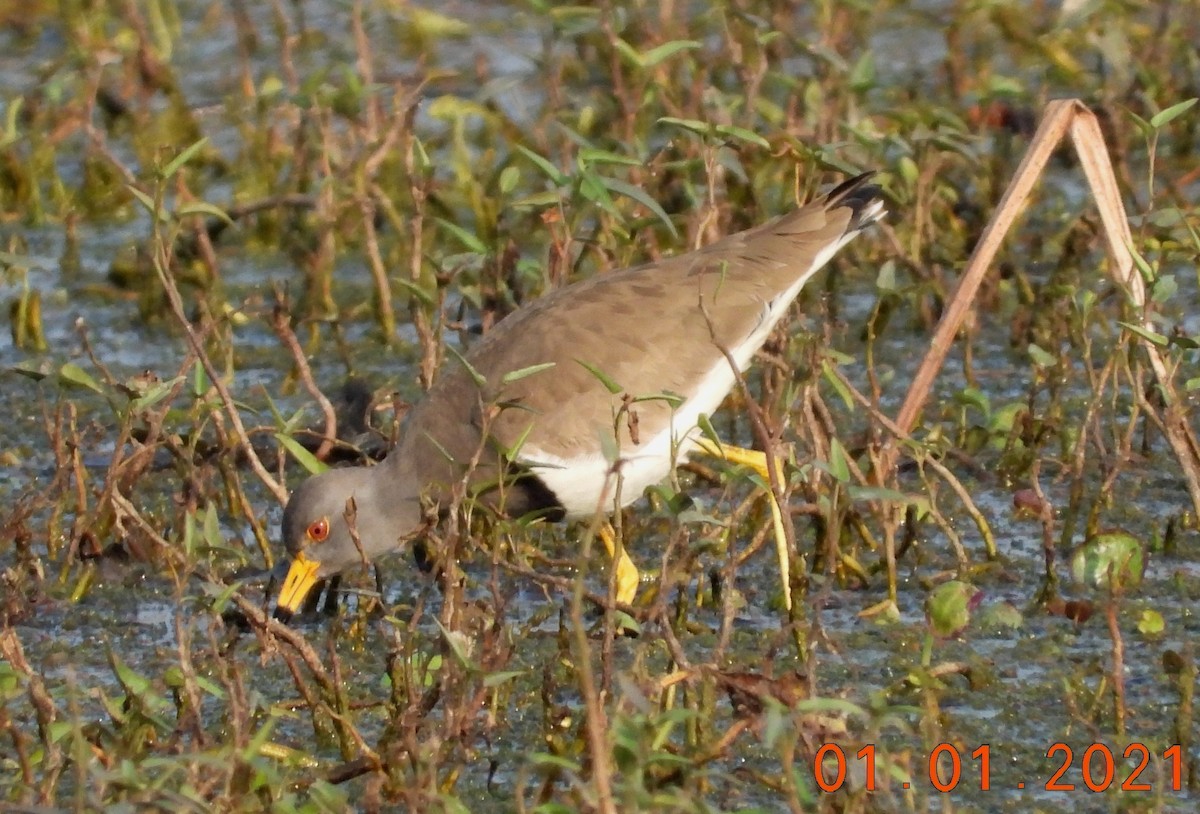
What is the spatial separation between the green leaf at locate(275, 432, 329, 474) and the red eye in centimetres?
14

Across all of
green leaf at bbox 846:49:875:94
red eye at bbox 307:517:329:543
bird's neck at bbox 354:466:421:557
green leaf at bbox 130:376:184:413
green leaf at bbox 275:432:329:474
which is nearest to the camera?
green leaf at bbox 130:376:184:413

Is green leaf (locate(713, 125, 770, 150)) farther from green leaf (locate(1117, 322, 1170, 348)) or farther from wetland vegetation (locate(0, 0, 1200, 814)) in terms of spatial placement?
green leaf (locate(1117, 322, 1170, 348))

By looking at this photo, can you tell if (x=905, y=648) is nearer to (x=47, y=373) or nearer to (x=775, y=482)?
(x=775, y=482)

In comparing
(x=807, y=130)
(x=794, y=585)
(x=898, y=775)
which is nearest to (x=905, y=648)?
(x=794, y=585)

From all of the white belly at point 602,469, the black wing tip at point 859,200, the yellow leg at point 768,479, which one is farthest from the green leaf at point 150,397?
the black wing tip at point 859,200

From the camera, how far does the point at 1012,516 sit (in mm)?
5379

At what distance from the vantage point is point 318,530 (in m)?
4.89

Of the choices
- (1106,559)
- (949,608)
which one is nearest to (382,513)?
(949,608)

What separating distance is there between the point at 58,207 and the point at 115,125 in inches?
22.2

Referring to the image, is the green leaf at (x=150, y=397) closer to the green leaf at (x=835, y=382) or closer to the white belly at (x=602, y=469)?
the white belly at (x=602, y=469)

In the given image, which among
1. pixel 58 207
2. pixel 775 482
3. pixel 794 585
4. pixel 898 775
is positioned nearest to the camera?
pixel 898 775

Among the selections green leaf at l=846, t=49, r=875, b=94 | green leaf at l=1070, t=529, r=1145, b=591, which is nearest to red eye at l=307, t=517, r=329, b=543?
green leaf at l=1070, t=529, r=1145, b=591

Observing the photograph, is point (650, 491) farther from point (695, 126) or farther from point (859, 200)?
point (859, 200)
